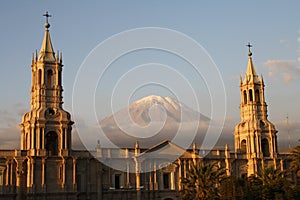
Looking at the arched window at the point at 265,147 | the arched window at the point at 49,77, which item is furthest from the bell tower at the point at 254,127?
the arched window at the point at 49,77

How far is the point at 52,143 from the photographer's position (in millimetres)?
59750

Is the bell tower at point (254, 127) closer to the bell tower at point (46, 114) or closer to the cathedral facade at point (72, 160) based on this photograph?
the cathedral facade at point (72, 160)

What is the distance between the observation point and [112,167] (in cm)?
6075

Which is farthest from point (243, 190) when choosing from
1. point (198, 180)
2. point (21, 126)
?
point (21, 126)

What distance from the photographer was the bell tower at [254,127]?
69000 mm

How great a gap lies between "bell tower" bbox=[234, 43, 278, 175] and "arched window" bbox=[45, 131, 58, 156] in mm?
26274

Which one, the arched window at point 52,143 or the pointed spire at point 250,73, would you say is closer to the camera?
the arched window at point 52,143

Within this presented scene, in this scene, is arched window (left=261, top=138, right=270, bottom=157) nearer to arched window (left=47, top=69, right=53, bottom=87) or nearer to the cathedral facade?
the cathedral facade

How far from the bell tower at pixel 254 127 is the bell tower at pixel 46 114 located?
25.8 metres

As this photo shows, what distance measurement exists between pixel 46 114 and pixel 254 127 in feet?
95.6

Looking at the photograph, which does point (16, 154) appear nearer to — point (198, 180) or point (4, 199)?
point (4, 199)

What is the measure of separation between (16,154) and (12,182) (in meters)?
3.10

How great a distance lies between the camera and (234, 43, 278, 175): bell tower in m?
69.0

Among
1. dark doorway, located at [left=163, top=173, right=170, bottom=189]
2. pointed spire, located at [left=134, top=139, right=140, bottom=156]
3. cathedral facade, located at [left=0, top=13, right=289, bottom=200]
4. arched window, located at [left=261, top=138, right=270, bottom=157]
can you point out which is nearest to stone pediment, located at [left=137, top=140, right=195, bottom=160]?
cathedral facade, located at [left=0, top=13, right=289, bottom=200]
